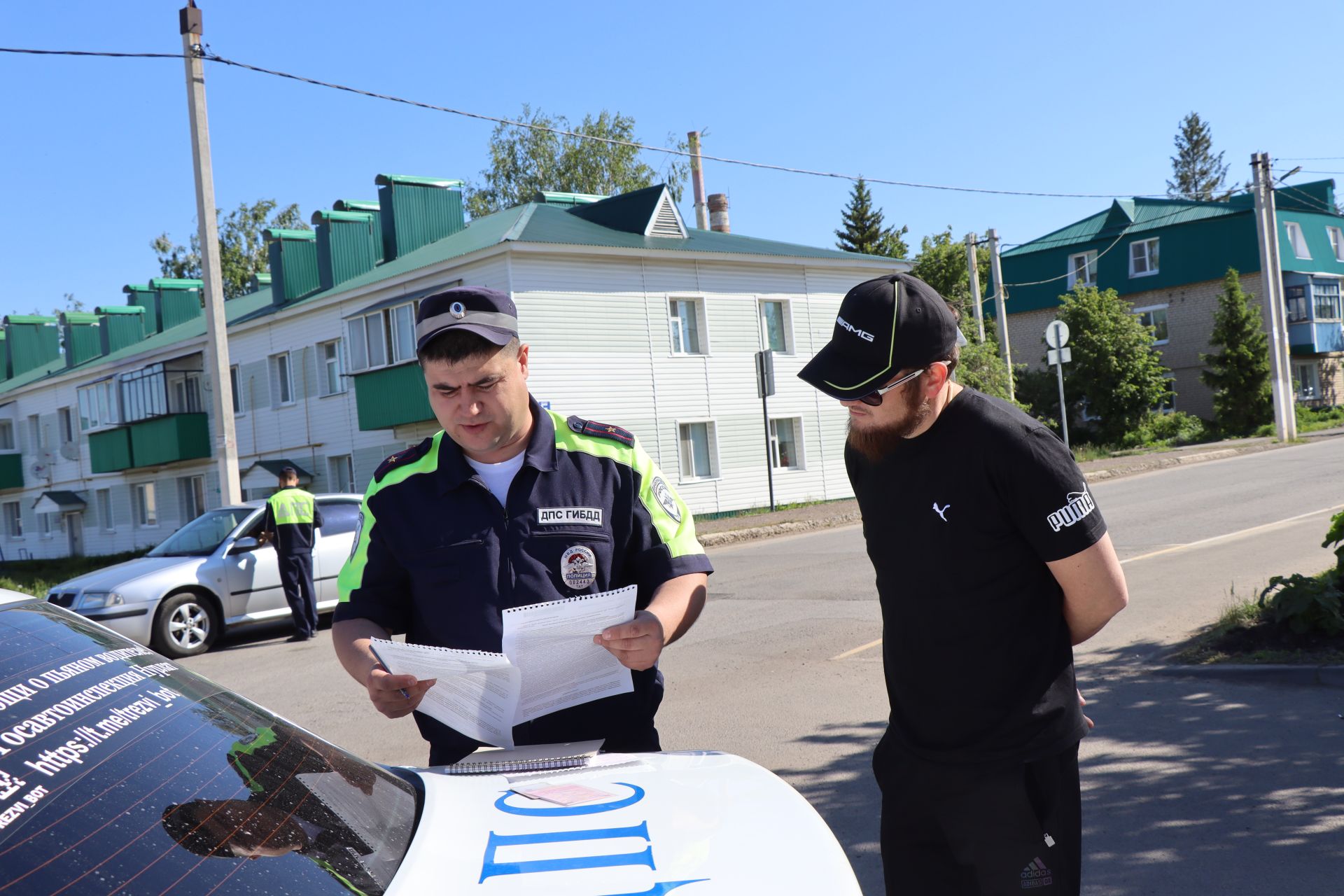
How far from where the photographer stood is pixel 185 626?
Answer: 1177 centimetres

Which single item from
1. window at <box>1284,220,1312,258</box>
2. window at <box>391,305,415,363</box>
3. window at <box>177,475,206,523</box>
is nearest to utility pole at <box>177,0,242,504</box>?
window at <box>391,305,415,363</box>

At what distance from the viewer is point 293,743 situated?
233 cm

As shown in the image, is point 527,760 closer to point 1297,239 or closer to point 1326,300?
point 1326,300

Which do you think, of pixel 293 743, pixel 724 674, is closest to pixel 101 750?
pixel 293 743

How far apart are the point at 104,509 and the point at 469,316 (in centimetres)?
4305

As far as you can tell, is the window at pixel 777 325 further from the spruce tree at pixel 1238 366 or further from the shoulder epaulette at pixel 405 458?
the shoulder epaulette at pixel 405 458

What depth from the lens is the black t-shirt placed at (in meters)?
2.38

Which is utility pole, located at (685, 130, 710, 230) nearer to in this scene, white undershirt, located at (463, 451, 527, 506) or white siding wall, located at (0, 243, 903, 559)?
white siding wall, located at (0, 243, 903, 559)

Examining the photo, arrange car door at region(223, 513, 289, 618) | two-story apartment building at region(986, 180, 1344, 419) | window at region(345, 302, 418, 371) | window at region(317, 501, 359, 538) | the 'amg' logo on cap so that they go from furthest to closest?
two-story apartment building at region(986, 180, 1344, 419), window at region(345, 302, 418, 371), window at region(317, 501, 359, 538), car door at region(223, 513, 289, 618), the 'amg' logo on cap

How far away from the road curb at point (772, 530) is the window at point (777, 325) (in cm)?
892

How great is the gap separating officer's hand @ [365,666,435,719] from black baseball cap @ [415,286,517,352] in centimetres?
76

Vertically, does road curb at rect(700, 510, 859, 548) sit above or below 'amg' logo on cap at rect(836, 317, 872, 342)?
below

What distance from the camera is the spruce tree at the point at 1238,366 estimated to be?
3909 centimetres

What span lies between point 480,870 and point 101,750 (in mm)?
648
